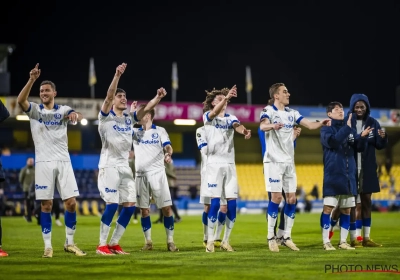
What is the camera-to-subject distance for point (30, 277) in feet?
27.8

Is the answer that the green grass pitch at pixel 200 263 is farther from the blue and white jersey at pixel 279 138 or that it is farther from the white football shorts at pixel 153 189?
the blue and white jersey at pixel 279 138

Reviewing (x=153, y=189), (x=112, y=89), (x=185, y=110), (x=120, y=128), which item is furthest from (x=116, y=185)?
(x=185, y=110)

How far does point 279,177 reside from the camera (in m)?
12.2

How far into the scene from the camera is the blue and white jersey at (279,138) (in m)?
12.3

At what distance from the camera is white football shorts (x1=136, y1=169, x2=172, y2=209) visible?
501 inches

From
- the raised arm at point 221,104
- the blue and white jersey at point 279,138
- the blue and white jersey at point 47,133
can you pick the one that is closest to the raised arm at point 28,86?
the blue and white jersey at point 47,133

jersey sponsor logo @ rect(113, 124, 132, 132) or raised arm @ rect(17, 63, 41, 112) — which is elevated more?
raised arm @ rect(17, 63, 41, 112)

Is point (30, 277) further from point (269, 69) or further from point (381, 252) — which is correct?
point (269, 69)

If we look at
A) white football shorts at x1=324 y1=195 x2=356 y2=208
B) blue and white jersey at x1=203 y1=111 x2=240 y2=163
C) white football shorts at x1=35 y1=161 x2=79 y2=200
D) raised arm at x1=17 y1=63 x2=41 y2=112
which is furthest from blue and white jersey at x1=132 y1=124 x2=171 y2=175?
white football shorts at x1=324 y1=195 x2=356 y2=208

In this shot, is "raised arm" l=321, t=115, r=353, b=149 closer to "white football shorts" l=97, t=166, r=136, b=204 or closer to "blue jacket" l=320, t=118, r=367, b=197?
"blue jacket" l=320, t=118, r=367, b=197

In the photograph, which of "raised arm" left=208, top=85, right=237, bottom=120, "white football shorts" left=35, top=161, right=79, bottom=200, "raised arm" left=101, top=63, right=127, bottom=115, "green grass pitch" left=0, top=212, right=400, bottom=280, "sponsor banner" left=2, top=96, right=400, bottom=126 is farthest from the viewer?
"sponsor banner" left=2, top=96, right=400, bottom=126

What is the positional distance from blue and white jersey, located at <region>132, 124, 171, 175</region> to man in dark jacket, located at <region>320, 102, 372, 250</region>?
2.85 m

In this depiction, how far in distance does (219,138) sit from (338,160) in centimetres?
211

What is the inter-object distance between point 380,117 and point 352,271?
38813 millimetres
